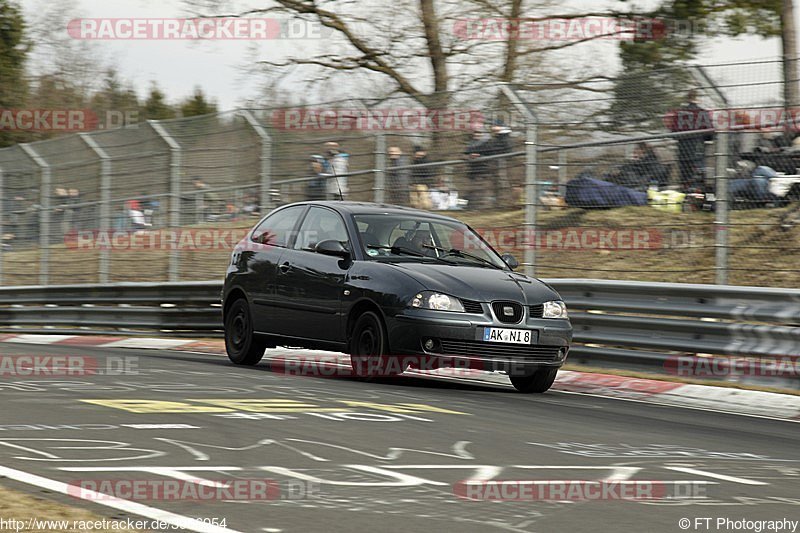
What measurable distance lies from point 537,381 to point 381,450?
14.9 ft

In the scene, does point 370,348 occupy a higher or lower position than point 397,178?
lower

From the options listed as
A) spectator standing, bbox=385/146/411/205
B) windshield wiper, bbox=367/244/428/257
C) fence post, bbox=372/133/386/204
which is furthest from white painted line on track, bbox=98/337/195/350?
windshield wiper, bbox=367/244/428/257

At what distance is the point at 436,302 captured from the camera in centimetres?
1032

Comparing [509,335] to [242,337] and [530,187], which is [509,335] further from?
[530,187]

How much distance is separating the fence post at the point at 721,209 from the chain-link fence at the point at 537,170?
2cm

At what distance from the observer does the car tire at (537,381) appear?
11.0 metres

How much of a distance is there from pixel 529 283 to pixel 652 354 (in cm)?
180

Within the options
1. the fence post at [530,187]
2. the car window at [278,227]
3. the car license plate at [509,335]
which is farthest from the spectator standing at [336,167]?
the car license plate at [509,335]

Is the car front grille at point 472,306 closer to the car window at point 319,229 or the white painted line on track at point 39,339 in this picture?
the car window at point 319,229

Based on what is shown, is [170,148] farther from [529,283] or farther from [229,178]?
[529,283]

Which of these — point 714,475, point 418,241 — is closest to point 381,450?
point 714,475

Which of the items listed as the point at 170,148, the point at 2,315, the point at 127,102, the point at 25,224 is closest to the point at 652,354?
the point at 170,148

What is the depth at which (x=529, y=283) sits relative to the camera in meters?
11.0

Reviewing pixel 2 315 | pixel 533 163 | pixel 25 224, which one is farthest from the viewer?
pixel 25 224
